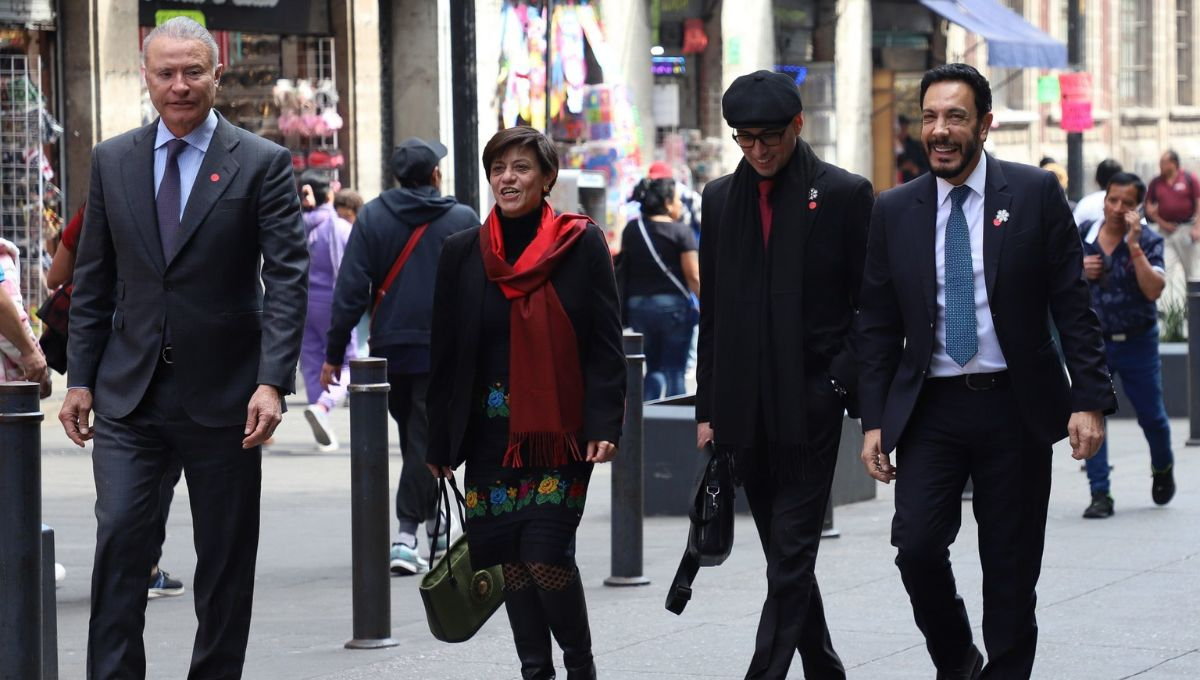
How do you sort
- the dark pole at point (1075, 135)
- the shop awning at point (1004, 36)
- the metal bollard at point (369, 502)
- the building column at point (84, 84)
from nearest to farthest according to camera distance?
the metal bollard at point (369, 502)
the building column at point (84, 84)
the dark pole at point (1075, 135)
the shop awning at point (1004, 36)

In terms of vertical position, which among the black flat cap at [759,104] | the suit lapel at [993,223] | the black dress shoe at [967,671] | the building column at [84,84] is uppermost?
the building column at [84,84]

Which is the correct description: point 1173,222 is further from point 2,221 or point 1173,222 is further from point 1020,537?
point 1020,537

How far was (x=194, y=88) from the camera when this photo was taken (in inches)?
225

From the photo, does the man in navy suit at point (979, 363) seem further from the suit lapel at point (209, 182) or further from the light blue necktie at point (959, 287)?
the suit lapel at point (209, 182)

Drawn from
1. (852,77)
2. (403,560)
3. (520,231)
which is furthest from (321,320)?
(852,77)

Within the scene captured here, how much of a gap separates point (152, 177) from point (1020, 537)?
2.57 m

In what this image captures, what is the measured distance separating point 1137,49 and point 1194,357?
88.0 feet

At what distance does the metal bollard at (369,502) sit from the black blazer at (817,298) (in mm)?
1679

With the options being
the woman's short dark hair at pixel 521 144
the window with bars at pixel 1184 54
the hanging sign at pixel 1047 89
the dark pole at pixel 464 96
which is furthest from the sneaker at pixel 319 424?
the window with bars at pixel 1184 54

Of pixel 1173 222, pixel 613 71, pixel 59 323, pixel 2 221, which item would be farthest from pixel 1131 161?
pixel 59 323

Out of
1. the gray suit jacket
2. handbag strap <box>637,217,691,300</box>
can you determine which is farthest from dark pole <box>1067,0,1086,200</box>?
the gray suit jacket

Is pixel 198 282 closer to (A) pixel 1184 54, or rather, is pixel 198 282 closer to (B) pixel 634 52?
(B) pixel 634 52

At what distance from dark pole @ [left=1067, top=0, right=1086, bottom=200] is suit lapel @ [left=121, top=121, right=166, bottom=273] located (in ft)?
62.0

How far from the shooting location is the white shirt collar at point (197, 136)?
5.78m
